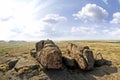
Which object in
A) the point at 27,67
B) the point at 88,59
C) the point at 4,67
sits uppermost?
the point at 88,59

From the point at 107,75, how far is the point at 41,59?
14107 mm

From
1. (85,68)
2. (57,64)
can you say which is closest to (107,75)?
(85,68)

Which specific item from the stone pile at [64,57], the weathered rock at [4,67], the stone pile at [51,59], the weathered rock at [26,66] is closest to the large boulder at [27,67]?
the weathered rock at [26,66]

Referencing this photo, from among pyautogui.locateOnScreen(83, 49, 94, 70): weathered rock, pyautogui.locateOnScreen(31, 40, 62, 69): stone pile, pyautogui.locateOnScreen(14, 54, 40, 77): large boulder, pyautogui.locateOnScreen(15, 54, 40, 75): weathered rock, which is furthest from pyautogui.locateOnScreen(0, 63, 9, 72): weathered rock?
pyautogui.locateOnScreen(83, 49, 94, 70): weathered rock

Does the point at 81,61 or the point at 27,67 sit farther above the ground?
the point at 81,61

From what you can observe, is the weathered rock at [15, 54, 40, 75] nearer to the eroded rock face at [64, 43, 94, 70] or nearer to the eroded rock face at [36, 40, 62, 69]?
the eroded rock face at [36, 40, 62, 69]

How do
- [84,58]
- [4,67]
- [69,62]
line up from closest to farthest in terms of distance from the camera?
[84,58] < [69,62] < [4,67]

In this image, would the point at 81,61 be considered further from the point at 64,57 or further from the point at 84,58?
the point at 64,57

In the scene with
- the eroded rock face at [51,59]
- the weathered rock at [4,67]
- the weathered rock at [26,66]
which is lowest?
the weathered rock at [4,67]

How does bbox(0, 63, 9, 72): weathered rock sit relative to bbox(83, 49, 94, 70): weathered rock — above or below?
below

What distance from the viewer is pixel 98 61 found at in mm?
46500

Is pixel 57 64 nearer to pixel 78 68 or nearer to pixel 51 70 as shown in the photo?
pixel 51 70

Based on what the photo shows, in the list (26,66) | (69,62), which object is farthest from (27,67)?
(69,62)

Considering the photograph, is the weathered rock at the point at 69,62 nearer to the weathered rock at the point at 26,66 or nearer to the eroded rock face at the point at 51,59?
the eroded rock face at the point at 51,59
